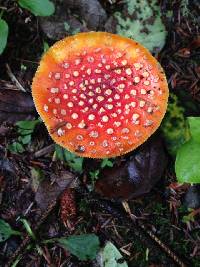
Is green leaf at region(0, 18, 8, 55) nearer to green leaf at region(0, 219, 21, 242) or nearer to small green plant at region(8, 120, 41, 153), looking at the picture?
small green plant at region(8, 120, 41, 153)

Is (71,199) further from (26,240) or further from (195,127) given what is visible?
(195,127)

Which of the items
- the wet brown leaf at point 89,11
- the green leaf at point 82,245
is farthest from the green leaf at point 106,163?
the wet brown leaf at point 89,11

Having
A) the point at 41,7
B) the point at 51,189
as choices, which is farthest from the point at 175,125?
the point at 41,7

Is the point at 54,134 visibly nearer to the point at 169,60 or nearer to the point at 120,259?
the point at 120,259

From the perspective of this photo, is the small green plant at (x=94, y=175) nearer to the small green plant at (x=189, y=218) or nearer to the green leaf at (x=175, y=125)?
the green leaf at (x=175, y=125)

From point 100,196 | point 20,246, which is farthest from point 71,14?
point 20,246
